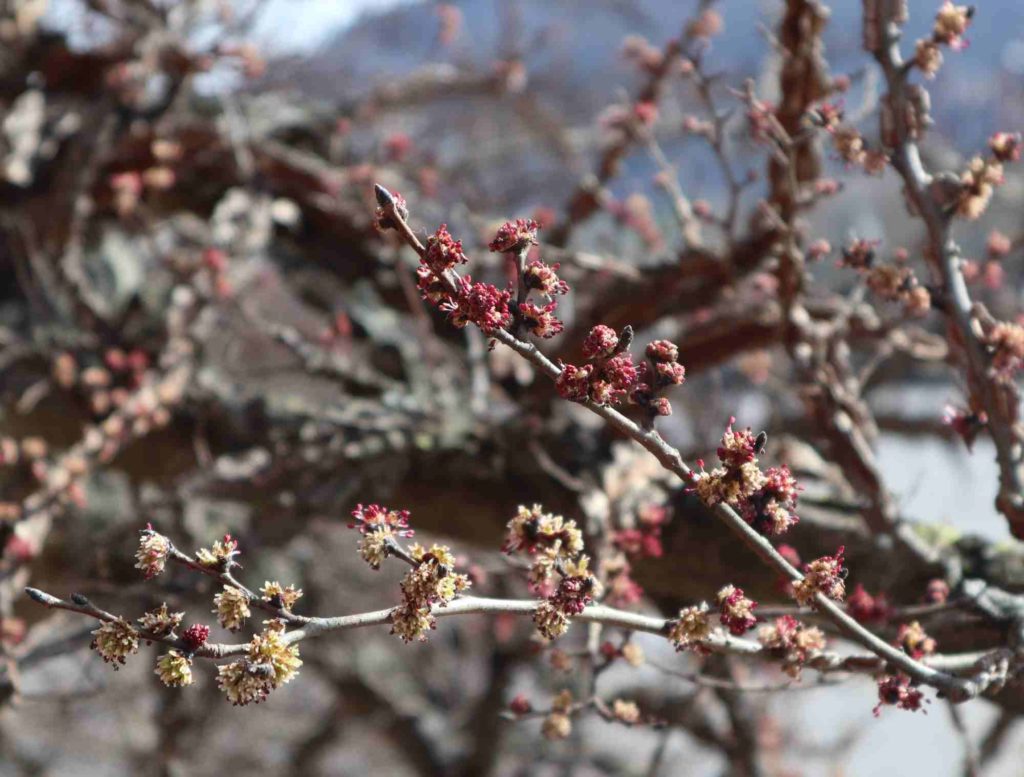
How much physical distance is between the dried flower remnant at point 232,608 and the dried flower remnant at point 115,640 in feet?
0.32

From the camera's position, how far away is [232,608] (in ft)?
3.77

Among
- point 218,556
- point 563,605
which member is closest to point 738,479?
point 563,605

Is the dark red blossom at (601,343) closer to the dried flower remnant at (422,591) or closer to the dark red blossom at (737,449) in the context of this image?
the dark red blossom at (737,449)

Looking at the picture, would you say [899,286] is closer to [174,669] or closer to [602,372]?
[602,372]

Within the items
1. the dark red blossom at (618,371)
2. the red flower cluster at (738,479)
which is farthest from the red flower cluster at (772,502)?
the dark red blossom at (618,371)

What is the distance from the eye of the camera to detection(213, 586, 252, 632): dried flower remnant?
1146mm

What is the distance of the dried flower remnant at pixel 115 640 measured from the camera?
110 centimetres

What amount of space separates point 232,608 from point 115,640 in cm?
13

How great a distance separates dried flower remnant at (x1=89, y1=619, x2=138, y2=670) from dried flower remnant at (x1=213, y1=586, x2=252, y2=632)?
0.32ft

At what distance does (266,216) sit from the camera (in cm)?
373

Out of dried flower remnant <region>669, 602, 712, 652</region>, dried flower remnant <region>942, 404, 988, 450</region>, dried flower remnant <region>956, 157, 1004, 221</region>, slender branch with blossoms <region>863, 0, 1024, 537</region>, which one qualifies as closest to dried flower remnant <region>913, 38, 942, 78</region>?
slender branch with blossoms <region>863, 0, 1024, 537</region>

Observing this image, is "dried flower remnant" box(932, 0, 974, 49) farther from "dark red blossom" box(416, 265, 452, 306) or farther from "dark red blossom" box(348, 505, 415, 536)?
"dark red blossom" box(348, 505, 415, 536)

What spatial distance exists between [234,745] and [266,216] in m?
4.97

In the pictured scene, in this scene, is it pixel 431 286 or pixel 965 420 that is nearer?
pixel 431 286
